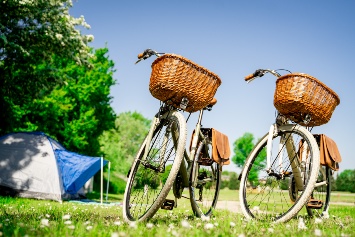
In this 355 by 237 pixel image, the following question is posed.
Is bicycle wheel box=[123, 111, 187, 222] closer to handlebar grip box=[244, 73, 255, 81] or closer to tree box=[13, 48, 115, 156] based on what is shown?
handlebar grip box=[244, 73, 255, 81]

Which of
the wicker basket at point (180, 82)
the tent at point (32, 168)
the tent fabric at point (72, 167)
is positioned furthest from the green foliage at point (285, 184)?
the tent fabric at point (72, 167)

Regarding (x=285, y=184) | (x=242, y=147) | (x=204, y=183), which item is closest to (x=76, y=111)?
(x=204, y=183)

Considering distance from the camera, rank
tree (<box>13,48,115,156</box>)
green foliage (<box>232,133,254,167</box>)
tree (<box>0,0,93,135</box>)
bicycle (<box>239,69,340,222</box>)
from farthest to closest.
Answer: green foliage (<box>232,133,254,167</box>)
tree (<box>13,48,115,156</box>)
tree (<box>0,0,93,135</box>)
bicycle (<box>239,69,340,222</box>)

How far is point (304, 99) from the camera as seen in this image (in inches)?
169

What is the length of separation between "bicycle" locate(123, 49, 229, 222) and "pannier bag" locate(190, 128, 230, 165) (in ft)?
0.59

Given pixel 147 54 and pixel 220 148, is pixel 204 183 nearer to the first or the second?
pixel 220 148

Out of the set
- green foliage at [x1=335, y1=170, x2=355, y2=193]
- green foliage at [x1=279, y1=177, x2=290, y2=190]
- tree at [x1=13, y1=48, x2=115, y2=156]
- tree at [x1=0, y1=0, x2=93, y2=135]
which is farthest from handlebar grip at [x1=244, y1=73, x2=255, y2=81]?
green foliage at [x1=335, y1=170, x2=355, y2=193]

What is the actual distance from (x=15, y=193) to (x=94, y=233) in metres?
13.4

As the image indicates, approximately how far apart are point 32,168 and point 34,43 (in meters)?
5.18

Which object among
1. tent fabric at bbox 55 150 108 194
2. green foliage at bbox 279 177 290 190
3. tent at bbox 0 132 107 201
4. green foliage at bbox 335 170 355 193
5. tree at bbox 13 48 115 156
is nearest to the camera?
green foliage at bbox 279 177 290 190

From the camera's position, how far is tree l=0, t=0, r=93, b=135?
13.1 m

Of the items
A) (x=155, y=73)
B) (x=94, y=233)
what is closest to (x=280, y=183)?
(x=155, y=73)

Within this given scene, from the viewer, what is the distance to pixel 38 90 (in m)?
14.9

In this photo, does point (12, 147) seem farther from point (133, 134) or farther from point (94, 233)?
point (133, 134)
